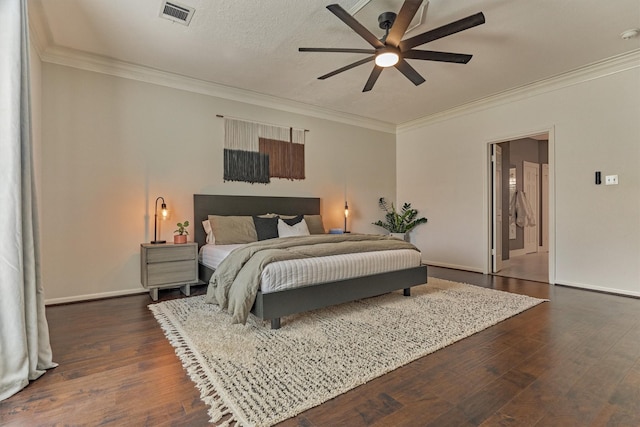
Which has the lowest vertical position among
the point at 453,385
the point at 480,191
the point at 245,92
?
the point at 453,385

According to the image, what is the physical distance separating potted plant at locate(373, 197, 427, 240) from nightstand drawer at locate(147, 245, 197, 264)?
376cm

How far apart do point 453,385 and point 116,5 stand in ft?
13.0

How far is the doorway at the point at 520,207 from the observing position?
5188mm

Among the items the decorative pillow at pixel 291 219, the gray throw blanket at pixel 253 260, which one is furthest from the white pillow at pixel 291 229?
the gray throw blanket at pixel 253 260

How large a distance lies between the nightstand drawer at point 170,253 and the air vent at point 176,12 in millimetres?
2380

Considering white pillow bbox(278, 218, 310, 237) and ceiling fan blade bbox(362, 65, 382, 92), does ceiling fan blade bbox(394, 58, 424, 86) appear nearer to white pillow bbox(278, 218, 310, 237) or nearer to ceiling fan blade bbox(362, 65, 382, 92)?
ceiling fan blade bbox(362, 65, 382, 92)

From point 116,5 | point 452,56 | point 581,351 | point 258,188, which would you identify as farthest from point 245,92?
point 581,351

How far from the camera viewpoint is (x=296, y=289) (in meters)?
2.64

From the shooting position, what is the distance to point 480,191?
17.2 ft

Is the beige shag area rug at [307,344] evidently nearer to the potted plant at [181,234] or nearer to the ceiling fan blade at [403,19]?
the potted plant at [181,234]

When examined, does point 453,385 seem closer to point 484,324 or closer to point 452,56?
point 484,324

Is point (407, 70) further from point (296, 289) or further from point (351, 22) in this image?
point (296, 289)

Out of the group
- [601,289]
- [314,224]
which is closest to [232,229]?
[314,224]

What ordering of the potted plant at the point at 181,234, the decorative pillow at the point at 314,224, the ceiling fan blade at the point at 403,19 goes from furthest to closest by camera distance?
the decorative pillow at the point at 314,224 < the potted plant at the point at 181,234 < the ceiling fan blade at the point at 403,19
